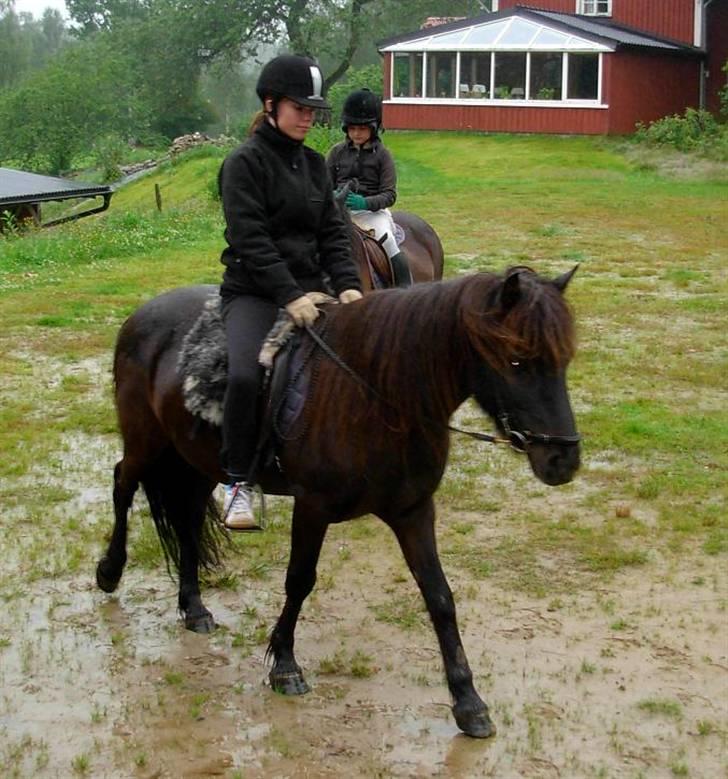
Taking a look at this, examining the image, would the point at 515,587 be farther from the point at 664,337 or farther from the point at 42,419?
the point at 664,337

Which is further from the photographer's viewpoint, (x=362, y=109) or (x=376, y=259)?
(x=376, y=259)

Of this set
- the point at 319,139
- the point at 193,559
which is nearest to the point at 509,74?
the point at 319,139

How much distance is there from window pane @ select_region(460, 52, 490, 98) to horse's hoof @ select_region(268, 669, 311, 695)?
36498 millimetres

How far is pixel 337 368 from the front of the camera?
15.3 ft

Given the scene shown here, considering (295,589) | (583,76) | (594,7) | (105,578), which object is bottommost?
(105,578)

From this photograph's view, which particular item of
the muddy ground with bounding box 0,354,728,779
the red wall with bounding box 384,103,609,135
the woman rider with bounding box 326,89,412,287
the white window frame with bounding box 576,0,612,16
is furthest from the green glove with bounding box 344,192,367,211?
the white window frame with bounding box 576,0,612,16

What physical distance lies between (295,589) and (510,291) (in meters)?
1.67

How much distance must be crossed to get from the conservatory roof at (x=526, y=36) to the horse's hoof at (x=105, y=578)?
33.7m

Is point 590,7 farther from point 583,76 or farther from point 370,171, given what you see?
point 370,171

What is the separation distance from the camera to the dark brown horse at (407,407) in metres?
4.01

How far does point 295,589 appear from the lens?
16.1 ft

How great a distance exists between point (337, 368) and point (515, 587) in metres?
1.92

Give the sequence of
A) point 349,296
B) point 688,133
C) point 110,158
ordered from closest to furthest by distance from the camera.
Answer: point 349,296, point 688,133, point 110,158

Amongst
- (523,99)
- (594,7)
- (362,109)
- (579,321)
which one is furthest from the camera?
(594,7)
